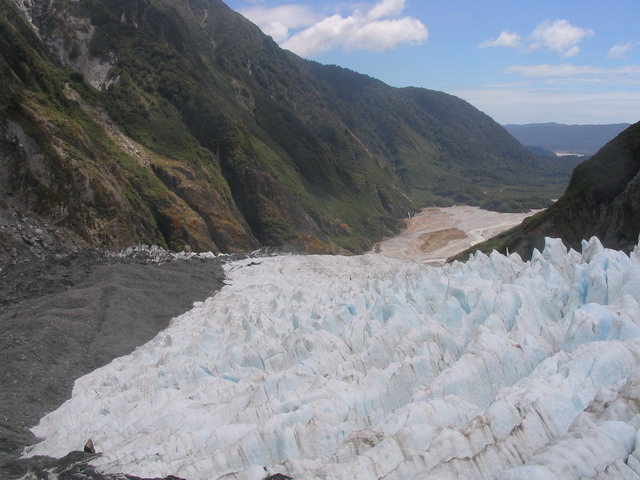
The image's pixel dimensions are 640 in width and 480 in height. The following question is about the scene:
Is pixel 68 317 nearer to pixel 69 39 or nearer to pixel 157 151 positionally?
pixel 157 151

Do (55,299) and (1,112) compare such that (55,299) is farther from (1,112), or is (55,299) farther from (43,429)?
(1,112)

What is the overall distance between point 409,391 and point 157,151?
6748 cm

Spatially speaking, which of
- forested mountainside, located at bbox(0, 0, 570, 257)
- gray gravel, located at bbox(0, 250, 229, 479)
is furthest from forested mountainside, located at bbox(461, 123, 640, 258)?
forested mountainside, located at bbox(0, 0, 570, 257)

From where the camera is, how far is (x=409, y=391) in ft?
40.9

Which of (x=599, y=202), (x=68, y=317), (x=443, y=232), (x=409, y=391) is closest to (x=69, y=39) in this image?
(x=68, y=317)

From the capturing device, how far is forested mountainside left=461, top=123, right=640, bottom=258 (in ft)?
114

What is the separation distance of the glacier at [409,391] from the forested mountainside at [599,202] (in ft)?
59.2

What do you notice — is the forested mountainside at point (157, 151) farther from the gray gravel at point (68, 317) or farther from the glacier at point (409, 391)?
the glacier at point (409, 391)

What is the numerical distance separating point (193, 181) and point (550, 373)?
64.2 metres

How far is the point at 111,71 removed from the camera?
83312 millimetres

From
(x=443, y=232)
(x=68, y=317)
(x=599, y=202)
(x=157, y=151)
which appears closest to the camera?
(x=68, y=317)

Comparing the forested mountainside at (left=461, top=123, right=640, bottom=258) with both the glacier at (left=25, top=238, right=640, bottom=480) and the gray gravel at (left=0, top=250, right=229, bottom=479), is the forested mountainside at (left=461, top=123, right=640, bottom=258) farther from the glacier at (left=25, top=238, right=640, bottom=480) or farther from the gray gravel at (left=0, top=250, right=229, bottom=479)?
the gray gravel at (left=0, top=250, right=229, bottom=479)

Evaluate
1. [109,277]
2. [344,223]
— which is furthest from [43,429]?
[344,223]

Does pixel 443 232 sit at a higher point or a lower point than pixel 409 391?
lower
